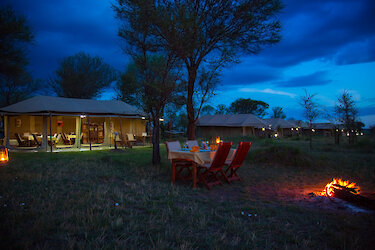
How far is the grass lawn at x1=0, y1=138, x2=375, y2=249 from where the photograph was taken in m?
2.60

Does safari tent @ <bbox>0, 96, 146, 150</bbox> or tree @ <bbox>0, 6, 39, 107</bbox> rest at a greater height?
tree @ <bbox>0, 6, 39, 107</bbox>

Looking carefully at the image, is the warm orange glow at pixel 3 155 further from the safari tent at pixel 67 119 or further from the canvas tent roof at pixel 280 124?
the canvas tent roof at pixel 280 124

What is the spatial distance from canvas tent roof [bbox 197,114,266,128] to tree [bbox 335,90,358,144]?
12.9 metres

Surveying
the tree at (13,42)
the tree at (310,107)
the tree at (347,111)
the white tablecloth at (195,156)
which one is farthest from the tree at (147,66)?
the tree at (347,111)

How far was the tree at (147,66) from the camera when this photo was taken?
7695 mm

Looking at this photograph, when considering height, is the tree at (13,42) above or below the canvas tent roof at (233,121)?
above

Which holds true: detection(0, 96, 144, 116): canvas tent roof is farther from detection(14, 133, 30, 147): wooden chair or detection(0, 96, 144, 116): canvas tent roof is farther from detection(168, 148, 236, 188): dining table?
detection(168, 148, 236, 188): dining table

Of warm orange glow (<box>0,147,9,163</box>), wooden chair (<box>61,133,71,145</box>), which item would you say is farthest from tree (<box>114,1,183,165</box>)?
wooden chair (<box>61,133,71,145</box>)

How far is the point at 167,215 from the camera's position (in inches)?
133

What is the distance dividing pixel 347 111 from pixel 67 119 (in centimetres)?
1982

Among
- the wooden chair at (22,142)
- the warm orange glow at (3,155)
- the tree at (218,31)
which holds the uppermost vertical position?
the tree at (218,31)

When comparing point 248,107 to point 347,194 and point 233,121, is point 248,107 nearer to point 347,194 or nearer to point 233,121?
point 233,121

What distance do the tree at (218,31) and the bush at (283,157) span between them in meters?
2.75

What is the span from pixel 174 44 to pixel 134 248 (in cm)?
650
